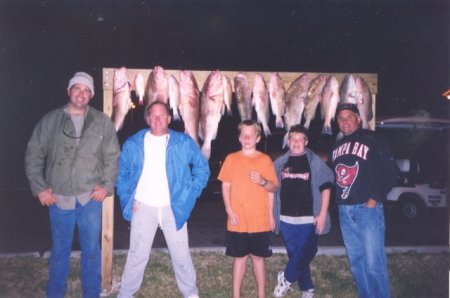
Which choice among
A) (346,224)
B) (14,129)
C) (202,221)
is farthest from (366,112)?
(14,129)

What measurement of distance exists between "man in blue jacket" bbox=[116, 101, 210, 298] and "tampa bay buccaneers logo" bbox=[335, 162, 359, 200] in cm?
145

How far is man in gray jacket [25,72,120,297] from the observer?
345 centimetres

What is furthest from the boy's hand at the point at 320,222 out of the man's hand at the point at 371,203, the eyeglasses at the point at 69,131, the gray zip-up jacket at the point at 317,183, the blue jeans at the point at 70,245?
the eyeglasses at the point at 69,131

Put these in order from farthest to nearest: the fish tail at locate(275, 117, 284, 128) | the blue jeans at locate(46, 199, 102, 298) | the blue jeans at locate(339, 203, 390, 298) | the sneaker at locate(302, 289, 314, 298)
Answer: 1. the fish tail at locate(275, 117, 284, 128)
2. the sneaker at locate(302, 289, 314, 298)
3. the blue jeans at locate(46, 199, 102, 298)
4. the blue jeans at locate(339, 203, 390, 298)

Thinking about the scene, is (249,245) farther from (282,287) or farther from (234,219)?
(282,287)

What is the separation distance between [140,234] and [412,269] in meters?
3.80

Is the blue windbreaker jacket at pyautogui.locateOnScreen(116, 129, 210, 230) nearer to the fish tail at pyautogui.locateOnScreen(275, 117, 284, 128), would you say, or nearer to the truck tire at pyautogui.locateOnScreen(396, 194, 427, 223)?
the fish tail at pyautogui.locateOnScreen(275, 117, 284, 128)

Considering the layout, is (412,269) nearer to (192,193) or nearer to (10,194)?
(192,193)

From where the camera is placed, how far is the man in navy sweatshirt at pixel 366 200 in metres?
3.36

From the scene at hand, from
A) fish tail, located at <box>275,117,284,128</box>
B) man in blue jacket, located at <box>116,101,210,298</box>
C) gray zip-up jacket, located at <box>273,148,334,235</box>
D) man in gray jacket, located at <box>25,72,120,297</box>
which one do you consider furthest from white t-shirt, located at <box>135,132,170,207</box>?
fish tail, located at <box>275,117,284,128</box>

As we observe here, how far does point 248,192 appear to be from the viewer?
3.53 m

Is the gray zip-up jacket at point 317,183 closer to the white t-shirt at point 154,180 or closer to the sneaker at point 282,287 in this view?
the sneaker at point 282,287

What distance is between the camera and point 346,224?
3.56 metres

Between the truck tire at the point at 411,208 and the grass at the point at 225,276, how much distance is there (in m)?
2.44
